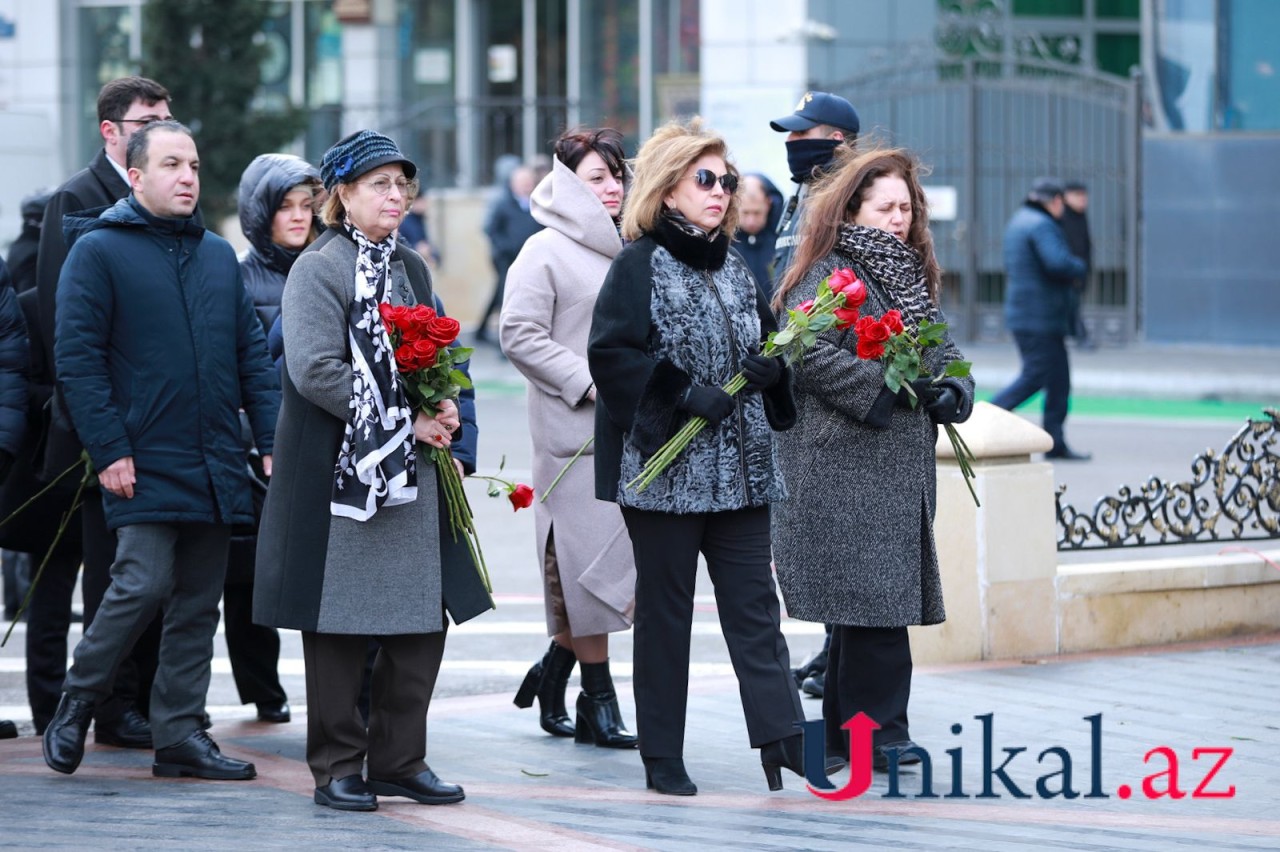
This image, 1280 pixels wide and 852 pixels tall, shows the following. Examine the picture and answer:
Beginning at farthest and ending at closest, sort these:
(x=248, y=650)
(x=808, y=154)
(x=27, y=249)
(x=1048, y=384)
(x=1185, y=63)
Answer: (x=1185, y=63) → (x=1048, y=384) → (x=27, y=249) → (x=808, y=154) → (x=248, y=650)

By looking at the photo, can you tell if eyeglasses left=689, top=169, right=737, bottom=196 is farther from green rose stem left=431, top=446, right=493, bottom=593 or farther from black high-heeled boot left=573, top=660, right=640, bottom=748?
black high-heeled boot left=573, top=660, right=640, bottom=748

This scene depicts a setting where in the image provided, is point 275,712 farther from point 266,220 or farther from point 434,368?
point 434,368

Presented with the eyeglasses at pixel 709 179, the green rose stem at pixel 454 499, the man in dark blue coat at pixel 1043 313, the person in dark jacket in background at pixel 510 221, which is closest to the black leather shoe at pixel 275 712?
the green rose stem at pixel 454 499

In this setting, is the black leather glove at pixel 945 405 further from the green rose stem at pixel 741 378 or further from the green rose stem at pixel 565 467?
the green rose stem at pixel 565 467

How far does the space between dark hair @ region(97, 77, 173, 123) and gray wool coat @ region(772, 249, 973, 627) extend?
225 centimetres

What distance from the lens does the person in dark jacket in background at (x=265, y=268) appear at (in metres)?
6.62

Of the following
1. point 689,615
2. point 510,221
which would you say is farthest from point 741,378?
point 510,221

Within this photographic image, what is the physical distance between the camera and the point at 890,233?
19.5 feet

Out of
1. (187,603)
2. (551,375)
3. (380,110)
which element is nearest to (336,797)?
(187,603)

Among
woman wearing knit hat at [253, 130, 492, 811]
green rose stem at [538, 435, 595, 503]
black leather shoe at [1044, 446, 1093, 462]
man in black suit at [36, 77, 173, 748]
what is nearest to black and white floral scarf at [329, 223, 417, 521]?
woman wearing knit hat at [253, 130, 492, 811]

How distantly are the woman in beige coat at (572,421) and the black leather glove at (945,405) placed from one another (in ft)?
3.64

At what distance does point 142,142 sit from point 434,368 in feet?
3.98

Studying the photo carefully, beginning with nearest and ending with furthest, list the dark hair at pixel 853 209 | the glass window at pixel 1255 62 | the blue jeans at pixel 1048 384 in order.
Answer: the dark hair at pixel 853 209
the blue jeans at pixel 1048 384
the glass window at pixel 1255 62

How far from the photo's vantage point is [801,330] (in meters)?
5.61
